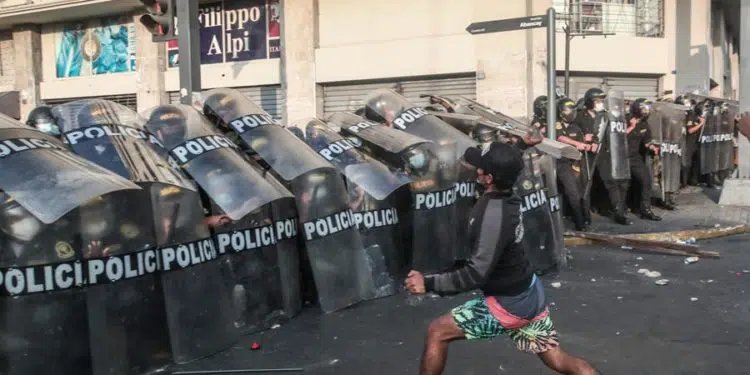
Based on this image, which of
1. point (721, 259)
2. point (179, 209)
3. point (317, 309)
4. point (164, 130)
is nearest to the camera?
point (179, 209)

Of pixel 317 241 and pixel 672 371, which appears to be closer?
pixel 672 371

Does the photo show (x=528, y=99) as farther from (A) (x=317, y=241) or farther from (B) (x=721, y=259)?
(A) (x=317, y=241)

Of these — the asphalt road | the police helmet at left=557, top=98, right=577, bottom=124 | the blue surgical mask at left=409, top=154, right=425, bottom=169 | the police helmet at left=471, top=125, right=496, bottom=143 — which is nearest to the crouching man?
the asphalt road

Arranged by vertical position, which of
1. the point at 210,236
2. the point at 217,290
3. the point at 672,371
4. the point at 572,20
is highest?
the point at 572,20

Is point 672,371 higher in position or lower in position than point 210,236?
lower

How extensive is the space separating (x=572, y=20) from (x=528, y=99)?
2.12 m

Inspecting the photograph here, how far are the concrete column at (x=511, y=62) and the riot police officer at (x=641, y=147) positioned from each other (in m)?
3.88

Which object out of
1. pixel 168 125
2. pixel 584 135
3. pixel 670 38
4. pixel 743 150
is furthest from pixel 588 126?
pixel 670 38

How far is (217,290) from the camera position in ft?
16.3

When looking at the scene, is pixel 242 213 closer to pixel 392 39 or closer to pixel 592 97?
pixel 592 97

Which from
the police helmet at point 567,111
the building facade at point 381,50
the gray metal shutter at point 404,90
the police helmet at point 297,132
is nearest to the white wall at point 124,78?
the building facade at point 381,50

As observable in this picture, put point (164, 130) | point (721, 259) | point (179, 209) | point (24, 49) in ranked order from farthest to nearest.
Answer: point (24, 49) < point (721, 259) < point (164, 130) < point (179, 209)

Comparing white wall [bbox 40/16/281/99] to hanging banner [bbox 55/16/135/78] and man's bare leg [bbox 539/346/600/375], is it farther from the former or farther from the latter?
man's bare leg [bbox 539/346/600/375]

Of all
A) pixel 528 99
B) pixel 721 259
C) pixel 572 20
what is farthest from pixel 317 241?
pixel 572 20
